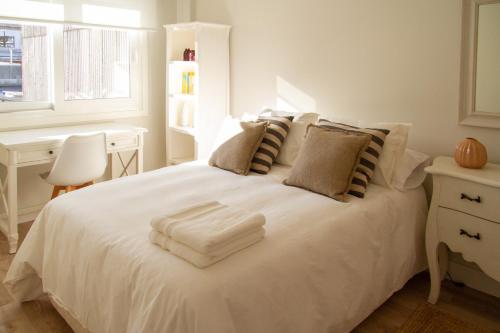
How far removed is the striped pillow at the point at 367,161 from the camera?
256 centimetres

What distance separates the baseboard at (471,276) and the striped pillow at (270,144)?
1342 millimetres

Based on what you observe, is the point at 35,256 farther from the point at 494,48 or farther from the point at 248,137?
the point at 494,48

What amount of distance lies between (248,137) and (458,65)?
54.8 inches

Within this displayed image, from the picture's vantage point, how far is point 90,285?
195cm

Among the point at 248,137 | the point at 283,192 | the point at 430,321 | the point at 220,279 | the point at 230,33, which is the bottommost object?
the point at 430,321

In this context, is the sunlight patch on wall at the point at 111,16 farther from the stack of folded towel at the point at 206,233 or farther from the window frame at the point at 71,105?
the stack of folded towel at the point at 206,233

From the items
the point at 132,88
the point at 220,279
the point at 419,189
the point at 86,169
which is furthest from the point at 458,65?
the point at 132,88

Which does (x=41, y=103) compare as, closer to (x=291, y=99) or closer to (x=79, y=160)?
(x=79, y=160)

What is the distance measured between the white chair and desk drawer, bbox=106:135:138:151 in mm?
238

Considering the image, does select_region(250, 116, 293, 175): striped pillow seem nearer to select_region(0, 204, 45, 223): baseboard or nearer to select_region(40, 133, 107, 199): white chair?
select_region(40, 133, 107, 199): white chair

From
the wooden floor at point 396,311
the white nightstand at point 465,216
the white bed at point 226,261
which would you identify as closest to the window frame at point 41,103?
the wooden floor at point 396,311

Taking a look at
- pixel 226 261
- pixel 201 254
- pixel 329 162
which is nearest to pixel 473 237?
pixel 329 162

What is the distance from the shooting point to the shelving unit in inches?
157

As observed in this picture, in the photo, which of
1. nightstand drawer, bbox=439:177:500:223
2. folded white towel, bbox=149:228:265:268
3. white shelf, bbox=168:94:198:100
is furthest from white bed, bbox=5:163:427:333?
white shelf, bbox=168:94:198:100
